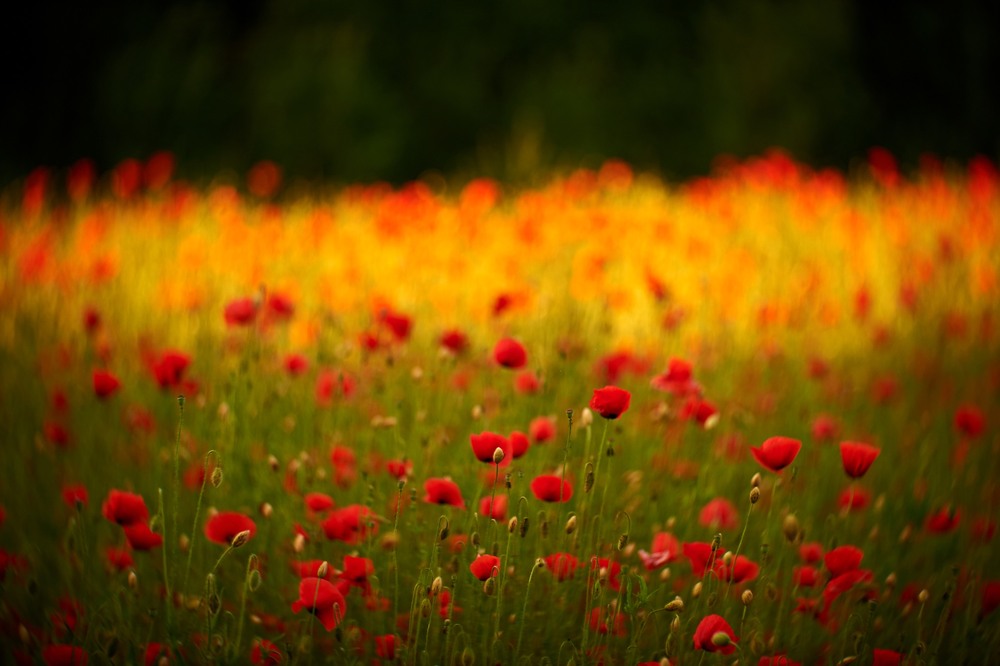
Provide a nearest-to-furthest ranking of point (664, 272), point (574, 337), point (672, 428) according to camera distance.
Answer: point (672, 428)
point (574, 337)
point (664, 272)

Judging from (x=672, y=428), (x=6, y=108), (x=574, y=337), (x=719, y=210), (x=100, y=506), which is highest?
(x=6, y=108)

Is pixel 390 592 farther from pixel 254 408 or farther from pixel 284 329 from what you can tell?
pixel 284 329

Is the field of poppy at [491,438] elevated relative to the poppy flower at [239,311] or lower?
lower

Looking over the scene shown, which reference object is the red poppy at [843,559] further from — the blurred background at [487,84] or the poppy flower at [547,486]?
the blurred background at [487,84]

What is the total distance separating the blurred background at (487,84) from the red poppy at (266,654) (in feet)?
16.3

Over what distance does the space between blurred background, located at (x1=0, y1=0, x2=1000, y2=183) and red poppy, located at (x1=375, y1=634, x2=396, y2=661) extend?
16.2ft

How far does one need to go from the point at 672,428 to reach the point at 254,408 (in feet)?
3.37

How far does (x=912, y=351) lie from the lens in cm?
347

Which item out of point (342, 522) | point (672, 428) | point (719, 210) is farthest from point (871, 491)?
point (719, 210)

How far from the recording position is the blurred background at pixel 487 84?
233 inches

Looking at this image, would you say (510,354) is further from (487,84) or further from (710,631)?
(487,84)

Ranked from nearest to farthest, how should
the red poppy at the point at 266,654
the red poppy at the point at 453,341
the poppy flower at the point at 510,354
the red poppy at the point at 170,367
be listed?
the red poppy at the point at 266,654 → the poppy flower at the point at 510,354 → the red poppy at the point at 170,367 → the red poppy at the point at 453,341

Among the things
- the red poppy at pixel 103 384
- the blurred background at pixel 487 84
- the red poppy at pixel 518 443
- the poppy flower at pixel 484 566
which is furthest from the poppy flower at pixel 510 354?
the blurred background at pixel 487 84

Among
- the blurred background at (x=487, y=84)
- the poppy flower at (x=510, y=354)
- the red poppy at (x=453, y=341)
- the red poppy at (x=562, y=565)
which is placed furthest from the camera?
the blurred background at (x=487, y=84)
